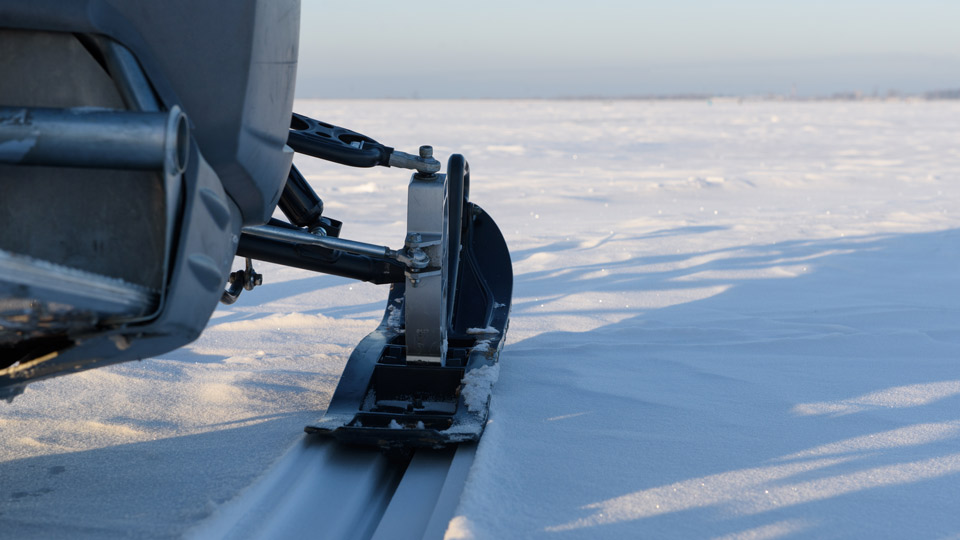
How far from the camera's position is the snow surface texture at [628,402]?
1.93 meters

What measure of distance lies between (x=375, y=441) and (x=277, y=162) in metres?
0.84

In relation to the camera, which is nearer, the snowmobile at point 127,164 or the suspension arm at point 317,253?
the snowmobile at point 127,164

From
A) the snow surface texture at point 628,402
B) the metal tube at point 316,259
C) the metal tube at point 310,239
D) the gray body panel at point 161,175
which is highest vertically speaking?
the gray body panel at point 161,175

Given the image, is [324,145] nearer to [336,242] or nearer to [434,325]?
[336,242]

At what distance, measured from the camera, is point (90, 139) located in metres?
1.25

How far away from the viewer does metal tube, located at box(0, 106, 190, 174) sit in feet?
4.08

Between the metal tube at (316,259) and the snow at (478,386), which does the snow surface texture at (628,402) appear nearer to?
the snow at (478,386)

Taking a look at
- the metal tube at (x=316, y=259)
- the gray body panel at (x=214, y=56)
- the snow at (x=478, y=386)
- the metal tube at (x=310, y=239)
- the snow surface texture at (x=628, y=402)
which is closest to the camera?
the gray body panel at (x=214, y=56)

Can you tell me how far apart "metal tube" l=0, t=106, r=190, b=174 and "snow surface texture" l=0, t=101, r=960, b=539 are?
0.87 m

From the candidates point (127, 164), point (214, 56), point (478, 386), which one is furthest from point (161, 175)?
point (478, 386)

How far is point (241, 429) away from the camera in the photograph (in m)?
2.47

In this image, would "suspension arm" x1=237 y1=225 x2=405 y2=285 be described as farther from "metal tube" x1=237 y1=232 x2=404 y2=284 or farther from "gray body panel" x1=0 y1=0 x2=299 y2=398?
"gray body panel" x1=0 y1=0 x2=299 y2=398

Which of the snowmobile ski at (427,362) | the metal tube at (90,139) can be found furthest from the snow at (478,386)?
the metal tube at (90,139)

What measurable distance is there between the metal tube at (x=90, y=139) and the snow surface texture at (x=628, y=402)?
2.86 feet
